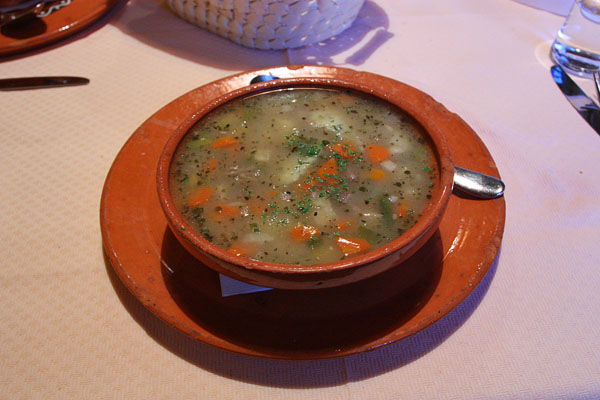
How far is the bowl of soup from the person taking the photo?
950 mm

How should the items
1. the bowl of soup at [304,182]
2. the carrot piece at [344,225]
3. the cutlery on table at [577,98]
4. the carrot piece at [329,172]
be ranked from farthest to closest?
the cutlery on table at [577,98]
the carrot piece at [329,172]
the carrot piece at [344,225]
the bowl of soup at [304,182]

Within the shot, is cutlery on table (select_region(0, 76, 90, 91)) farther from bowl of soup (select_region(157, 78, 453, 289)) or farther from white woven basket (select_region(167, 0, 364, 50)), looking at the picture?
bowl of soup (select_region(157, 78, 453, 289))

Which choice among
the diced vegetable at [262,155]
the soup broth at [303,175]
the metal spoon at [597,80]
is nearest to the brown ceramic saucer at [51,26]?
the soup broth at [303,175]

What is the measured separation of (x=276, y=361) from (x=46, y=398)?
498 mm

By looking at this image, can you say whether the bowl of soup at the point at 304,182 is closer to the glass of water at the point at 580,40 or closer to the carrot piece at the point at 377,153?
the carrot piece at the point at 377,153

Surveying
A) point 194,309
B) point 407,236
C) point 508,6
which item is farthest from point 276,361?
point 508,6

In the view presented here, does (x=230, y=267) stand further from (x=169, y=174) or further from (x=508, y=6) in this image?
(x=508, y=6)

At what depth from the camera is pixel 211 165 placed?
1.21 meters

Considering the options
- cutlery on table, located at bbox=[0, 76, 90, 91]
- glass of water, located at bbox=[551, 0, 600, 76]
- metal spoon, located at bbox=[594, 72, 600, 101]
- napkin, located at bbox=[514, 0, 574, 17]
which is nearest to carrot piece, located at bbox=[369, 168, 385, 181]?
Result: metal spoon, located at bbox=[594, 72, 600, 101]

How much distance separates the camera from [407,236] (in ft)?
3.06

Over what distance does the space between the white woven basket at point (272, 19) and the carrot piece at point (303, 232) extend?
1028 millimetres

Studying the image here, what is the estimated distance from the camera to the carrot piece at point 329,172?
1.17 meters

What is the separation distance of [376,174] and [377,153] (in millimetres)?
81

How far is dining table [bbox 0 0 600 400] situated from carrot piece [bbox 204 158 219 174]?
0.61ft
